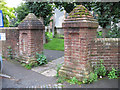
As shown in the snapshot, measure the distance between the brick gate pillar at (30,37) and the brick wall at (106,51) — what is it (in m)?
3.04

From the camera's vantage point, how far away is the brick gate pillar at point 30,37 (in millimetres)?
6234

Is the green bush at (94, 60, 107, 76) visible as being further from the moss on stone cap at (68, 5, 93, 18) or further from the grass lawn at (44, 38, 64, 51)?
the grass lawn at (44, 38, 64, 51)

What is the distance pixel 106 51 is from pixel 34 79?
2827 millimetres

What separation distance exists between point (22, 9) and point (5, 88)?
15827mm

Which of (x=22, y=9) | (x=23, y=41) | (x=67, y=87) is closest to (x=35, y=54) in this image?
(x=23, y=41)

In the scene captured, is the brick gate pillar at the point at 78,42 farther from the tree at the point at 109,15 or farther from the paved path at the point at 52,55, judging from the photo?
the paved path at the point at 52,55

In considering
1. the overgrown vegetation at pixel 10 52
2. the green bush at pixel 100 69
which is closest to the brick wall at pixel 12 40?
the overgrown vegetation at pixel 10 52

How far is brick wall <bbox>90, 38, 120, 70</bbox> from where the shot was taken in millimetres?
4543

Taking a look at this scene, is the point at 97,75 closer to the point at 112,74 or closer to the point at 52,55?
the point at 112,74

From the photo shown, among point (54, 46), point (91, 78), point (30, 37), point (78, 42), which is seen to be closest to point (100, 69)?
point (91, 78)

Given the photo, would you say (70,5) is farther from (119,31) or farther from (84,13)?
(84,13)

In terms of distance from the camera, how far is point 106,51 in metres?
4.56

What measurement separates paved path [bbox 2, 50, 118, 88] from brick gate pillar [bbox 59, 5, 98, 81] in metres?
0.48

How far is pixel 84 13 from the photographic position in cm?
435
